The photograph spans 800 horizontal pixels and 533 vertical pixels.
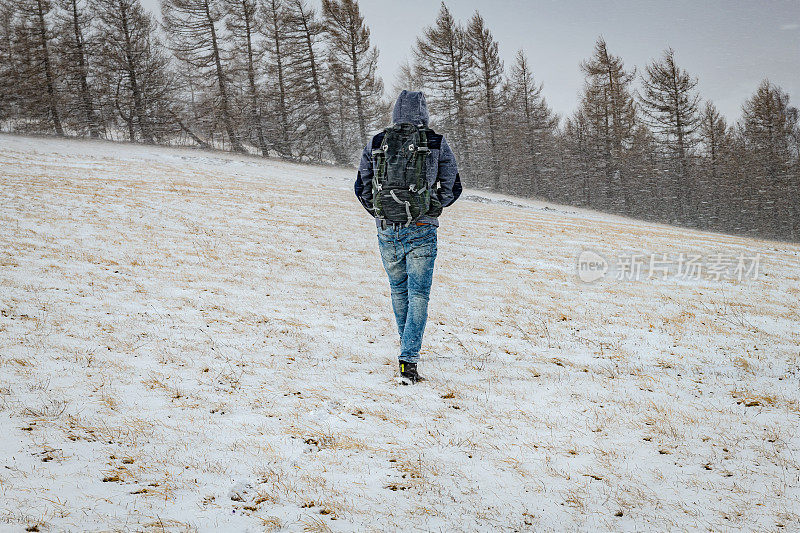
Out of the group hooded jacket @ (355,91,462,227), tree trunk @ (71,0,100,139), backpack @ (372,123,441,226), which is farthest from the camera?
tree trunk @ (71,0,100,139)

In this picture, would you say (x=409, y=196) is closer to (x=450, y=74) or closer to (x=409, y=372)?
(x=409, y=372)

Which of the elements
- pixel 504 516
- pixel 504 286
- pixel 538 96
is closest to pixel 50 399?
pixel 504 516

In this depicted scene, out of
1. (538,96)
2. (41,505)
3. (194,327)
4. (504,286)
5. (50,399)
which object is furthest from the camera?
(538,96)

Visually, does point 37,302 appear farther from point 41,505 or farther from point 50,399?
point 41,505

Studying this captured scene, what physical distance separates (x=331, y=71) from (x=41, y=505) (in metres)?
36.1

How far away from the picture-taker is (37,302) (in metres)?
5.39

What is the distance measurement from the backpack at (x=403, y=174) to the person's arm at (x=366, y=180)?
19 centimetres

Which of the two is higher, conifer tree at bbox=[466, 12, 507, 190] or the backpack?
conifer tree at bbox=[466, 12, 507, 190]

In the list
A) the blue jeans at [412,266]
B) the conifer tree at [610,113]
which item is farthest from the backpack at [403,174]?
the conifer tree at [610,113]

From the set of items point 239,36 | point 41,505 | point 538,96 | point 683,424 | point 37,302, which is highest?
point 239,36

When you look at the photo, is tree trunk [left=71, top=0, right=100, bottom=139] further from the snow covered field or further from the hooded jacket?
the hooded jacket

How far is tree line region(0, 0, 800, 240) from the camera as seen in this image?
3166cm

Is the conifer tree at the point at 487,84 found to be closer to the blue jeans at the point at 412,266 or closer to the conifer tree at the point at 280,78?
the conifer tree at the point at 280,78

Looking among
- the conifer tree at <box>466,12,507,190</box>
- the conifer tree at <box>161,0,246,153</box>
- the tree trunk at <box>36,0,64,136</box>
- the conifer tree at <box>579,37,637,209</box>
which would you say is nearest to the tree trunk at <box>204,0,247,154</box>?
the conifer tree at <box>161,0,246,153</box>
